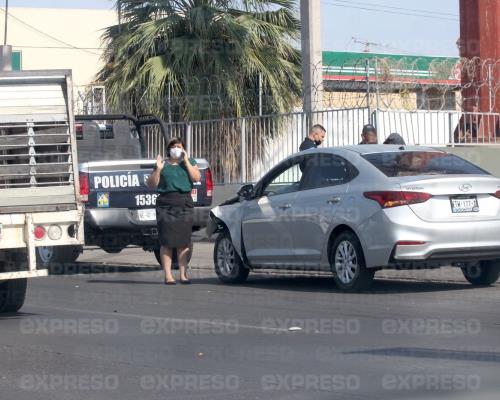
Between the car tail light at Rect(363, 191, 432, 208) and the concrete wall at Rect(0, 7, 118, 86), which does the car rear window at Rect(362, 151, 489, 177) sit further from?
the concrete wall at Rect(0, 7, 118, 86)

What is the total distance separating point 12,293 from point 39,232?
115cm

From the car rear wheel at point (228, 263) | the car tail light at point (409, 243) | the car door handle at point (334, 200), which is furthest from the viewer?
A: the car rear wheel at point (228, 263)

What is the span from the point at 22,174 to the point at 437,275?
5.97 m

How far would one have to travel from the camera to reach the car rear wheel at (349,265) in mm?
12586

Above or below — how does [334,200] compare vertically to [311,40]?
below

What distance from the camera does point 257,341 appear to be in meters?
9.63

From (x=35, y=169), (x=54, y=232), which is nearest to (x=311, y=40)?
(x=35, y=169)

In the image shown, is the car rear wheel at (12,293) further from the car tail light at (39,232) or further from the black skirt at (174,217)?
the black skirt at (174,217)

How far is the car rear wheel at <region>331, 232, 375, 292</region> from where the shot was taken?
12.6 metres

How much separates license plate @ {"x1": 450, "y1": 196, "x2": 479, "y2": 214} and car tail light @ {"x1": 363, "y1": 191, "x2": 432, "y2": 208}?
1.04 ft

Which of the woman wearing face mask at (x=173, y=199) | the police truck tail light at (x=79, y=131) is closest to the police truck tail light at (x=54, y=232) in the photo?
the woman wearing face mask at (x=173, y=199)

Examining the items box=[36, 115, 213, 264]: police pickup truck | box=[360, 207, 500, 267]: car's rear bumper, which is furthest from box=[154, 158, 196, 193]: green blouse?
box=[360, 207, 500, 267]: car's rear bumper

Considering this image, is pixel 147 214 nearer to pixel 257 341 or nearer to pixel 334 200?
pixel 334 200

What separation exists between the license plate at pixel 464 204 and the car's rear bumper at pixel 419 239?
0.47 ft
